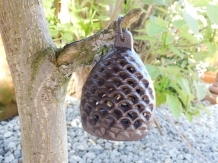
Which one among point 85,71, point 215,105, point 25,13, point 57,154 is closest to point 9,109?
point 85,71

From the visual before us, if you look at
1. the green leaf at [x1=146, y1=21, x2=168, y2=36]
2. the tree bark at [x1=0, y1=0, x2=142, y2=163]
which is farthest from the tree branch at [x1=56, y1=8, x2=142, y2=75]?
the green leaf at [x1=146, y1=21, x2=168, y2=36]

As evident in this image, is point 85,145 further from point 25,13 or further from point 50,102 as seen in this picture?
A: point 25,13

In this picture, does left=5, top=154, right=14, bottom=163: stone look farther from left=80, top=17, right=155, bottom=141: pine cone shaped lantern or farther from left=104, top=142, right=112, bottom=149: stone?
left=80, top=17, right=155, bottom=141: pine cone shaped lantern

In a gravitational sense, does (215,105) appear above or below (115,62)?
below

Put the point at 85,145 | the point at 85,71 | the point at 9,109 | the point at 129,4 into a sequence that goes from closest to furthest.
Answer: the point at 129,4
the point at 85,145
the point at 9,109
the point at 85,71

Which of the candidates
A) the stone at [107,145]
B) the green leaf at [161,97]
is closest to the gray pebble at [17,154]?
the stone at [107,145]

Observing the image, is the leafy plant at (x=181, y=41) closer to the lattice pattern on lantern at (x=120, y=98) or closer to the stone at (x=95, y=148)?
the lattice pattern on lantern at (x=120, y=98)
